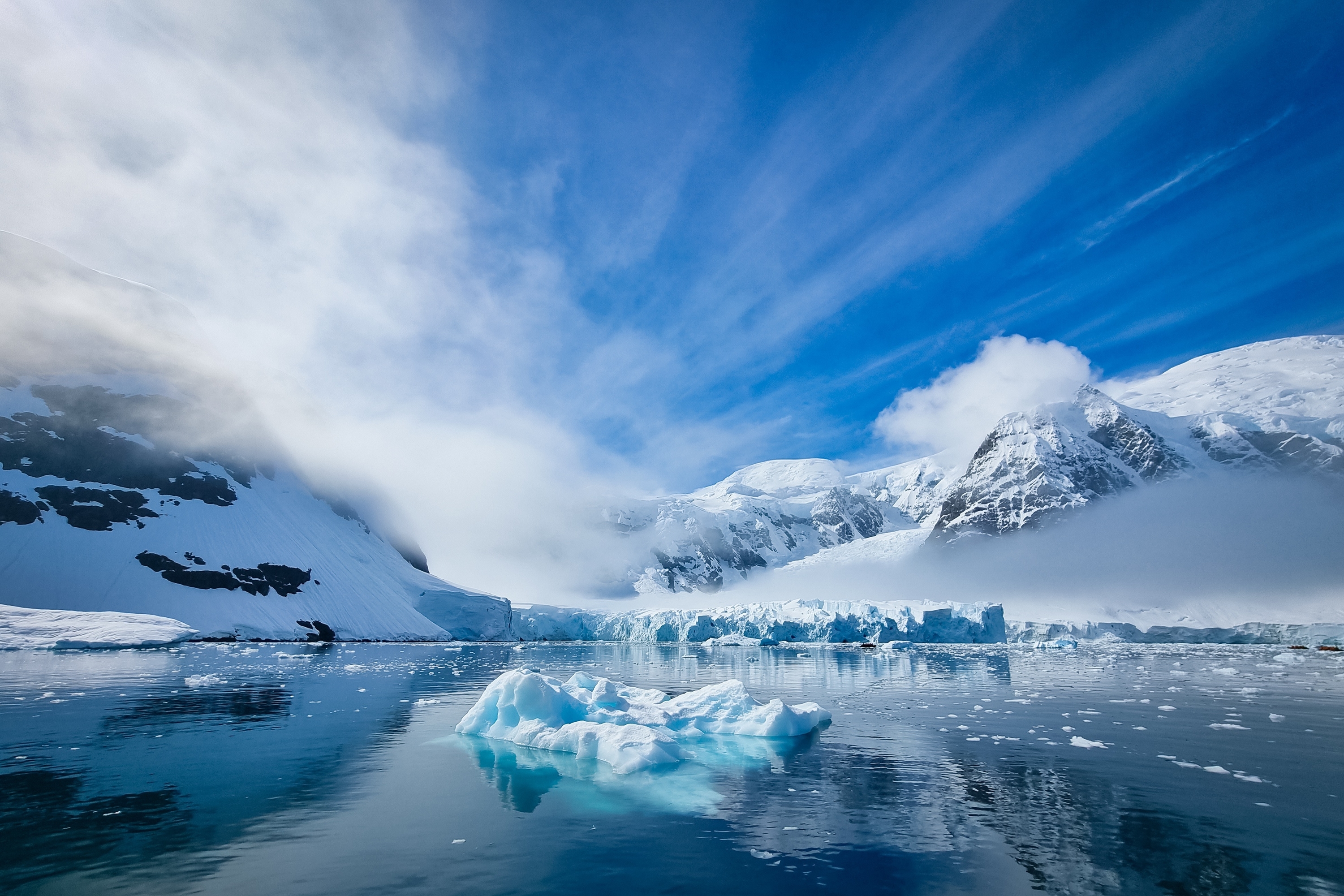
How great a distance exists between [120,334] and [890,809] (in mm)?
156683

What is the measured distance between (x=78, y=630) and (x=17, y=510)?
45.7 m

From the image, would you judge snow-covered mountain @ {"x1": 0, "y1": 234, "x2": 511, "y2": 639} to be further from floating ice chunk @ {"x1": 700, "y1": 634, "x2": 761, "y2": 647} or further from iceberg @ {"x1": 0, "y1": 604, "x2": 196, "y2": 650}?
floating ice chunk @ {"x1": 700, "y1": 634, "x2": 761, "y2": 647}

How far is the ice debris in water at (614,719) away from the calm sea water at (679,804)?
0.63m

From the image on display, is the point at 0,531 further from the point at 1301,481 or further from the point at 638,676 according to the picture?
the point at 1301,481

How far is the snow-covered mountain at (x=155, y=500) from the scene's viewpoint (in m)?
81.8

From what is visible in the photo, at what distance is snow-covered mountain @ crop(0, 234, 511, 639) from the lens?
8181 cm

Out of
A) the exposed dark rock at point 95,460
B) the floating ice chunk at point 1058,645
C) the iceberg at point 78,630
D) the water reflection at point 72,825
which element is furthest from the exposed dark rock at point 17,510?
the floating ice chunk at point 1058,645

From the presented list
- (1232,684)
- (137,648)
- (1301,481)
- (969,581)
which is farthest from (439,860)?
(1301,481)

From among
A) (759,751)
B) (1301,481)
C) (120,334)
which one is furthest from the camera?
(1301,481)

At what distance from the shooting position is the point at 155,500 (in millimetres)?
97625

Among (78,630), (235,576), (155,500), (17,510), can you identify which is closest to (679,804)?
(78,630)

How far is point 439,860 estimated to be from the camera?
7977mm

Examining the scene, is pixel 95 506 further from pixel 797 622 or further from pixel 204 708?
pixel 797 622

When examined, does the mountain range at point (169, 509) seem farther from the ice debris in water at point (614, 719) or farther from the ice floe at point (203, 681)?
the ice debris in water at point (614, 719)
